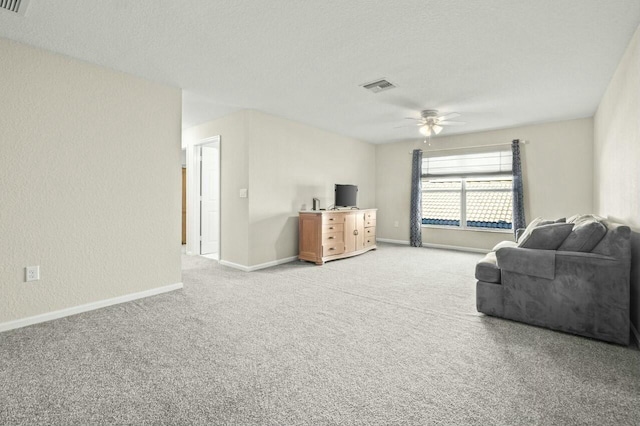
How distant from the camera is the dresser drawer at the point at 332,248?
5104 millimetres

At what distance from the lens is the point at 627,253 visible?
7.43 feet

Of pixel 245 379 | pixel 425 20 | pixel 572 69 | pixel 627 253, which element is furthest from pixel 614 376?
pixel 572 69

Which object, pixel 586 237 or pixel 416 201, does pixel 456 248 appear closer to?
pixel 416 201

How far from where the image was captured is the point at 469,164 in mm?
6363

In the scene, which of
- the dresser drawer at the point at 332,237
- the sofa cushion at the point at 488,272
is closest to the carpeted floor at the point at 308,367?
the sofa cushion at the point at 488,272

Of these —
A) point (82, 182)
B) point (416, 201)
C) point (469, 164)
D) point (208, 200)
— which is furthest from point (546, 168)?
point (82, 182)

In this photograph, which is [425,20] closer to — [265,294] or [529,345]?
[529,345]

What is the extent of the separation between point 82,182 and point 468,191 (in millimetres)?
6487

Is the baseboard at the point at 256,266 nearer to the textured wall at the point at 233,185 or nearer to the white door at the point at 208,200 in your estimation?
the textured wall at the point at 233,185

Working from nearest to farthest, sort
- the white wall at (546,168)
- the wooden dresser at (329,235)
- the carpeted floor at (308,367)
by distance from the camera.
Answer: the carpeted floor at (308,367)
the wooden dresser at (329,235)
the white wall at (546,168)

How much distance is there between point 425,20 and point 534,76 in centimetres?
191

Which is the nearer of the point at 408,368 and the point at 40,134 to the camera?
the point at 408,368

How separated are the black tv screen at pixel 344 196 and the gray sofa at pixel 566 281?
340 centimetres

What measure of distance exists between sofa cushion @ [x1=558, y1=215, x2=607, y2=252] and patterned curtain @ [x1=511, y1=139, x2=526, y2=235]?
11.2 ft
